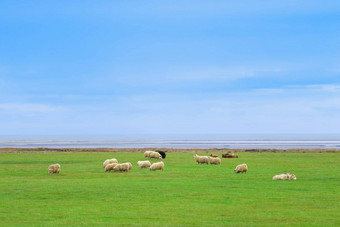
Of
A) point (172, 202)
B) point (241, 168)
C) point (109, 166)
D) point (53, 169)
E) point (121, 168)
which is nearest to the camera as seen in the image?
point (172, 202)

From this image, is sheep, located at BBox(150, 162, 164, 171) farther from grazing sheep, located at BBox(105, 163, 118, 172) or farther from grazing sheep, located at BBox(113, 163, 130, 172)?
grazing sheep, located at BBox(105, 163, 118, 172)

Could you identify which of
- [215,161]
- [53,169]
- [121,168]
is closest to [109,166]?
[121,168]

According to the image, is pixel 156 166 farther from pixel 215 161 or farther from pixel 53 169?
pixel 215 161

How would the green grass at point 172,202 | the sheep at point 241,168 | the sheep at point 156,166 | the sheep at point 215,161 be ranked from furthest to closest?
the sheep at point 215,161, the sheep at point 156,166, the sheep at point 241,168, the green grass at point 172,202

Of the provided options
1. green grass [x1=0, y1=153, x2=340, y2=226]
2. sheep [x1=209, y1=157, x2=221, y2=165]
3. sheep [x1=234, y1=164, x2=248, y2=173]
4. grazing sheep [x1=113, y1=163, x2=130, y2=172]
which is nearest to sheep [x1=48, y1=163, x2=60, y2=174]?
A: grazing sheep [x1=113, y1=163, x2=130, y2=172]

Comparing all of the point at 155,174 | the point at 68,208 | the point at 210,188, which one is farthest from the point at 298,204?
the point at 155,174

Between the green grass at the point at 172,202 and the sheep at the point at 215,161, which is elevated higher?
the sheep at the point at 215,161

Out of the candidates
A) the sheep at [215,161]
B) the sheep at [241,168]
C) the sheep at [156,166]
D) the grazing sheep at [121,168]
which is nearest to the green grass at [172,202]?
the sheep at [241,168]

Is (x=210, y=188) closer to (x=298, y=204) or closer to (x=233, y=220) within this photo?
(x=298, y=204)

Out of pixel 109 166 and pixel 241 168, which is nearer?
pixel 241 168

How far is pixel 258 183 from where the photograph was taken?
26781 millimetres

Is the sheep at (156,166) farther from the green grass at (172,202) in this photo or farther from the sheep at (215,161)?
the sheep at (215,161)

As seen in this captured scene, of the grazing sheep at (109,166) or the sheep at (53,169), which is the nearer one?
Answer: the sheep at (53,169)

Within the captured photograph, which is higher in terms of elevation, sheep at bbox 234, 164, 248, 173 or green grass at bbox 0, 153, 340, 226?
sheep at bbox 234, 164, 248, 173
